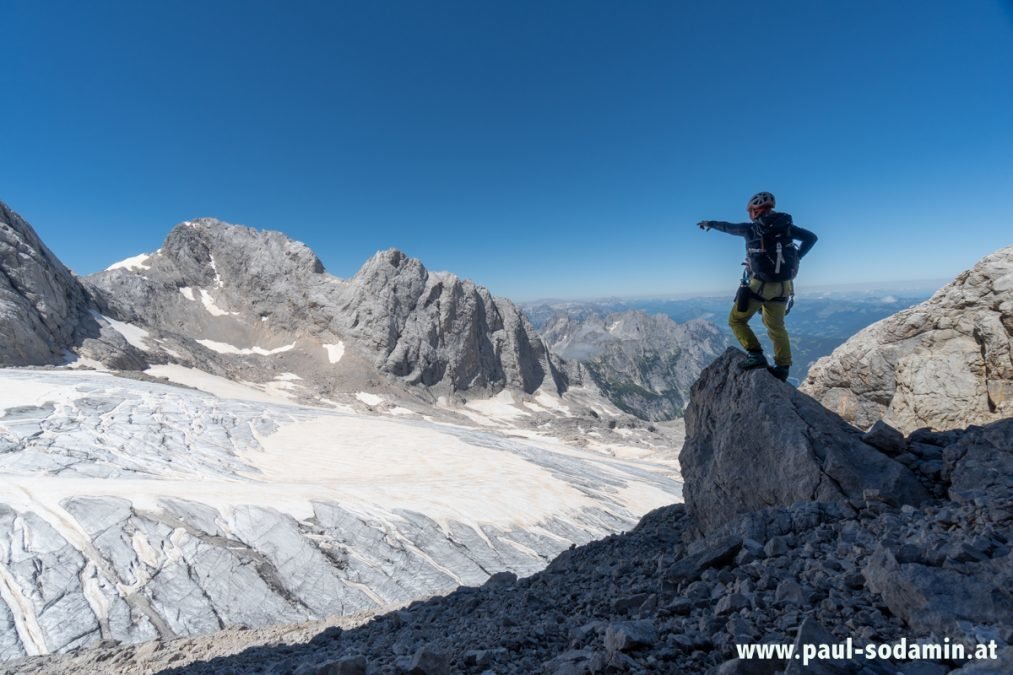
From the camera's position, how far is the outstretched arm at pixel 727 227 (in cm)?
916

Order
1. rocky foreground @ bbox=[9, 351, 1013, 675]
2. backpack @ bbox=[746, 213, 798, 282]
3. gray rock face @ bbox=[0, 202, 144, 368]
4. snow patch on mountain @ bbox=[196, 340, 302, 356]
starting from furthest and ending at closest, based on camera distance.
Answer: snow patch on mountain @ bbox=[196, 340, 302, 356] → gray rock face @ bbox=[0, 202, 144, 368] → backpack @ bbox=[746, 213, 798, 282] → rocky foreground @ bbox=[9, 351, 1013, 675]

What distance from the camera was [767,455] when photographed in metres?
8.23

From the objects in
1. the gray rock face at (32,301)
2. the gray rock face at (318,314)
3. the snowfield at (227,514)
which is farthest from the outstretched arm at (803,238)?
the gray rock face at (318,314)

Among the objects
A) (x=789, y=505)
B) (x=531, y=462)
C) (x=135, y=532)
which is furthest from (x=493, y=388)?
(x=789, y=505)

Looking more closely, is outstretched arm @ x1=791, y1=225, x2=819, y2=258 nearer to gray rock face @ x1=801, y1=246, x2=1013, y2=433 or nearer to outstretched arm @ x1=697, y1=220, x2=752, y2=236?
outstretched arm @ x1=697, y1=220, x2=752, y2=236

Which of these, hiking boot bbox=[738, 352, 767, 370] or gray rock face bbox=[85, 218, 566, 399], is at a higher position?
gray rock face bbox=[85, 218, 566, 399]

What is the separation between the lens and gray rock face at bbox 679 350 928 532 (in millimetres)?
7039

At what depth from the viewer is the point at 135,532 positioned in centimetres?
1452

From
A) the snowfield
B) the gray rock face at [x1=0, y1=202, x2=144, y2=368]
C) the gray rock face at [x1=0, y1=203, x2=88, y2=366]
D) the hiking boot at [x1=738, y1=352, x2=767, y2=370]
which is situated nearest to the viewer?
the hiking boot at [x1=738, y1=352, x2=767, y2=370]

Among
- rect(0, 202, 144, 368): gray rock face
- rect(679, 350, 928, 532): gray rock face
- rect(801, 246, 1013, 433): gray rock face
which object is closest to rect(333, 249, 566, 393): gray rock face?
rect(0, 202, 144, 368): gray rock face

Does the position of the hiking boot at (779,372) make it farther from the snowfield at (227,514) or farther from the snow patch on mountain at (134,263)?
the snow patch on mountain at (134,263)

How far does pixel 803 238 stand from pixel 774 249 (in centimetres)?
71

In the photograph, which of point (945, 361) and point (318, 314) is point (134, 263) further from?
point (945, 361)

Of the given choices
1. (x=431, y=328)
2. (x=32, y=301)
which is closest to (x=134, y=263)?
(x=32, y=301)
